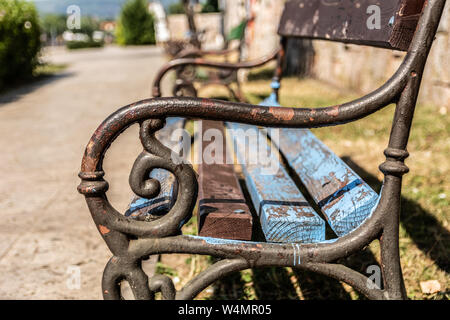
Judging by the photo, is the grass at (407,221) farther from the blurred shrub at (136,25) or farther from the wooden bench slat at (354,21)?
the blurred shrub at (136,25)

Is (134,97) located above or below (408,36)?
below

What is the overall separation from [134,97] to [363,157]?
389 cm

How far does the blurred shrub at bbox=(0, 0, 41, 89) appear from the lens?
687cm

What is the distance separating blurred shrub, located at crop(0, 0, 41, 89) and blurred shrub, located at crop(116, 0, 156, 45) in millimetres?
26156

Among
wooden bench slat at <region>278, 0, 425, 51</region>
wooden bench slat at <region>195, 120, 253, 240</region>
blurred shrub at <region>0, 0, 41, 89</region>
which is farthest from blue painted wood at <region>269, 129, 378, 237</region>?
blurred shrub at <region>0, 0, 41, 89</region>

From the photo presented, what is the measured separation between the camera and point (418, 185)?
8.91 feet

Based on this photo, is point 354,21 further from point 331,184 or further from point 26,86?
point 26,86

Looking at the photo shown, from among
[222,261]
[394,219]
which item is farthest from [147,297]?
[394,219]

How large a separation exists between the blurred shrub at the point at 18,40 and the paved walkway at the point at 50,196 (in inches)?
62.0

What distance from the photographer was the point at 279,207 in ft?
3.85

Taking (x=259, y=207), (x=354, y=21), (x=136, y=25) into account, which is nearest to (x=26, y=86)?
(x=354, y=21)

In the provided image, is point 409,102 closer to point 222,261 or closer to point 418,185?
point 222,261

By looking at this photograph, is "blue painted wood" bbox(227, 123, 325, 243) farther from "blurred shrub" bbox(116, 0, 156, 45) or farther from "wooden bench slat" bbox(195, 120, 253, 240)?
"blurred shrub" bbox(116, 0, 156, 45)
